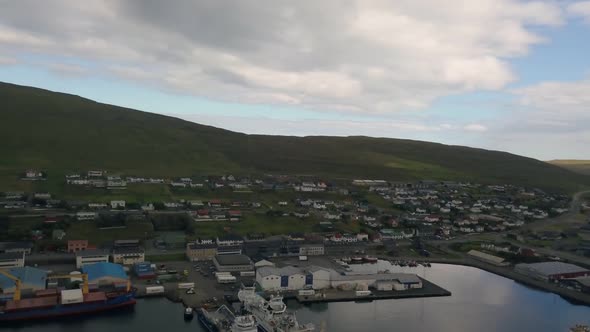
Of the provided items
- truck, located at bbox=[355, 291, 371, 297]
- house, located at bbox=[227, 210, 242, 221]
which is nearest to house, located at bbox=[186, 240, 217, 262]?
house, located at bbox=[227, 210, 242, 221]

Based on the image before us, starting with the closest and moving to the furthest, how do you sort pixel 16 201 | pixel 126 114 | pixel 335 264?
pixel 335 264 → pixel 16 201 → pixel 126 114

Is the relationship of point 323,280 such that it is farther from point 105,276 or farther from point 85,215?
point 85,215

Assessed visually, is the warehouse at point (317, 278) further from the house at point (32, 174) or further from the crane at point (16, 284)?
the house at point (32, 174)

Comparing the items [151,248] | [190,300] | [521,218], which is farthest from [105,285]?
[521,218]

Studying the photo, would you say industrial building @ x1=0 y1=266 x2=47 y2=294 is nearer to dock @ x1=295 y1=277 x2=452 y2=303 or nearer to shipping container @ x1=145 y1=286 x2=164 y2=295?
shipping container @ x1=145 y1=286 x2=164 y2=295

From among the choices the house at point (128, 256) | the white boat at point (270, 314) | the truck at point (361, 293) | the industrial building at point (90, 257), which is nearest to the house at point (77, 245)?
the industrial building at point (90, 257)

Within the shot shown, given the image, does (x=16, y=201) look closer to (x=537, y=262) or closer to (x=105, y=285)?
(x=105, y=285)
